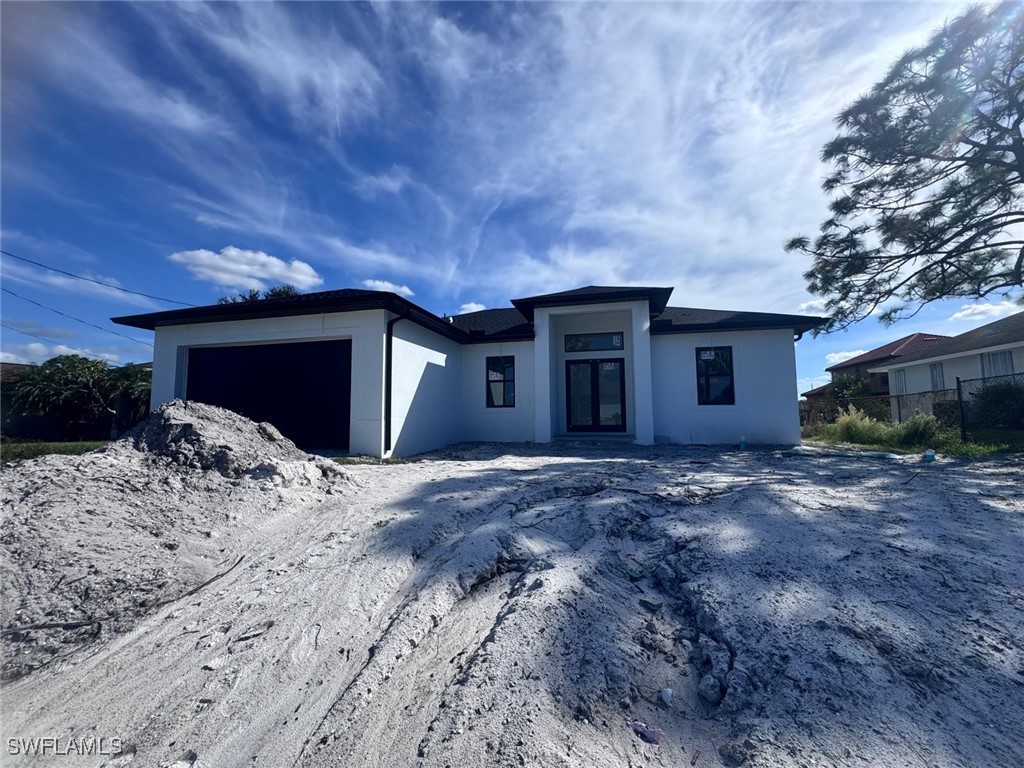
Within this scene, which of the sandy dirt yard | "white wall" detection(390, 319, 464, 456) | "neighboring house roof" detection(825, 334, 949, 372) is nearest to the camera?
the sandy dirt yard

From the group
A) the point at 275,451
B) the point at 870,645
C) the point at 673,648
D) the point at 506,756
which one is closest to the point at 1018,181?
the point at 870,645

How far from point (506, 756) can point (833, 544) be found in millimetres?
2748

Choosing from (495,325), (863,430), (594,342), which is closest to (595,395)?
(594,342)

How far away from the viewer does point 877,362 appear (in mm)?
29781

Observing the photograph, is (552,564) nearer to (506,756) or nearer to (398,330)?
(506,756)

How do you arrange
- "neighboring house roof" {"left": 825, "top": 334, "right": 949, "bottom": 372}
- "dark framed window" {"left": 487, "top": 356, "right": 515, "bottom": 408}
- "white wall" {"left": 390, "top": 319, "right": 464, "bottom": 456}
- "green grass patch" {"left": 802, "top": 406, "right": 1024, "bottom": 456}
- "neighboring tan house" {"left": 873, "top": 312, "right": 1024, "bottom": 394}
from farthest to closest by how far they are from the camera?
"neighboring house roof" {"left": 825, "top": 334, "right": 949, "bottom": 372}
"neighboring tan house" {"left": 873, "top": 312, "right": 1024, "bottom": 394}
"dark framed window" {"left": 487, "top": 356, "right": 515, "bottom": 408}
"white wall" {"left": 390, "top": 319, "right": 464, "bottom": 456}
"green grass patch" {"left": 802, "top": 406, "right": 1024, "bottom": 456}

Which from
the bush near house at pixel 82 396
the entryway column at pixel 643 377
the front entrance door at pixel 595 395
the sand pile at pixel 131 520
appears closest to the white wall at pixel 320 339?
the sand pile at pixel 131 520

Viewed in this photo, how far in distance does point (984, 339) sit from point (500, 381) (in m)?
19.9

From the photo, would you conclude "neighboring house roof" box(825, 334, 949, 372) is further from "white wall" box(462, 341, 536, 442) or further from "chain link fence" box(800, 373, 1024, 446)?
"white wall" box(462, 341, 536, 442)

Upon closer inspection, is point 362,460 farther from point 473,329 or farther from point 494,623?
point 473,329

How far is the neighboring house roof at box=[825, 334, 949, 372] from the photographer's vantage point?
2727cm

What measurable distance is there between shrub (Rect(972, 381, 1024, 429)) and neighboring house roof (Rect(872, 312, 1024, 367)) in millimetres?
6901

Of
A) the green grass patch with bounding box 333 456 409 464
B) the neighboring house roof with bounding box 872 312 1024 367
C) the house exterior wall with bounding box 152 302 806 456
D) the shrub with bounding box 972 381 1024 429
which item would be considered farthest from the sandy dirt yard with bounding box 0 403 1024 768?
the neighboring house roof with bounding box 872 312 1024 367

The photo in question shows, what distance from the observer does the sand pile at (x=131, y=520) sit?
2637 millimetres
